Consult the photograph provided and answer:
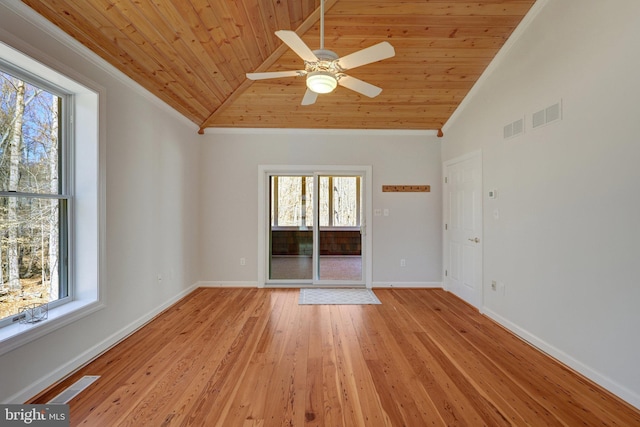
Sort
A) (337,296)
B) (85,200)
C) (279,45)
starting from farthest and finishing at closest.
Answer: (337,296) < (279,45) < (85,200)

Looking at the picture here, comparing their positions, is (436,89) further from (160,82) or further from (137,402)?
(137,402)

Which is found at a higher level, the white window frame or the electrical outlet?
the white window frame

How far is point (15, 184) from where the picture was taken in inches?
75.5

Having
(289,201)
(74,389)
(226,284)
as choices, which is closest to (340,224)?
(289,201)

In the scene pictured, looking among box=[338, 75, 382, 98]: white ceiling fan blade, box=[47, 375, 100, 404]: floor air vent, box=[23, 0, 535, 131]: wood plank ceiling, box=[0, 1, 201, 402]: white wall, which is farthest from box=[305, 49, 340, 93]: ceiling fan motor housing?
box=[47, 375, 100, 404]: floor air vent

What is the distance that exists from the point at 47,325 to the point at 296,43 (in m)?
2.63

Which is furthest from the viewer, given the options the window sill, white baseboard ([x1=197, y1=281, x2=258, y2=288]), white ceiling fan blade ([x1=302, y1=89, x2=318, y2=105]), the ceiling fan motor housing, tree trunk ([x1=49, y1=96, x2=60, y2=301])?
white baseboard ([x1=197, y1=281, x2=258, y2=288])

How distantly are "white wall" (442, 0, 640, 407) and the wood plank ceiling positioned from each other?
1.93 feet

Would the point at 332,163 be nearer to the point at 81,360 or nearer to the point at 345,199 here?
the point at 345,199

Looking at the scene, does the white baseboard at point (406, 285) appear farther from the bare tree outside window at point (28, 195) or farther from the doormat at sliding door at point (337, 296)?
the bare tree outside window at point (28, 195)

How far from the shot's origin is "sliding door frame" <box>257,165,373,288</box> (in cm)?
457

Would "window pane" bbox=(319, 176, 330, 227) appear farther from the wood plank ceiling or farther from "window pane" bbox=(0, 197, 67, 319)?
"window pane" bbox=(0, 197, 67, 319)

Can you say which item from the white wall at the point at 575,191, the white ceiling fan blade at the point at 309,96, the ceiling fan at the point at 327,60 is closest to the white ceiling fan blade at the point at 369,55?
the ceiling fan at the point at 327,60

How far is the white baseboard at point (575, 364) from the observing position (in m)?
1.87
